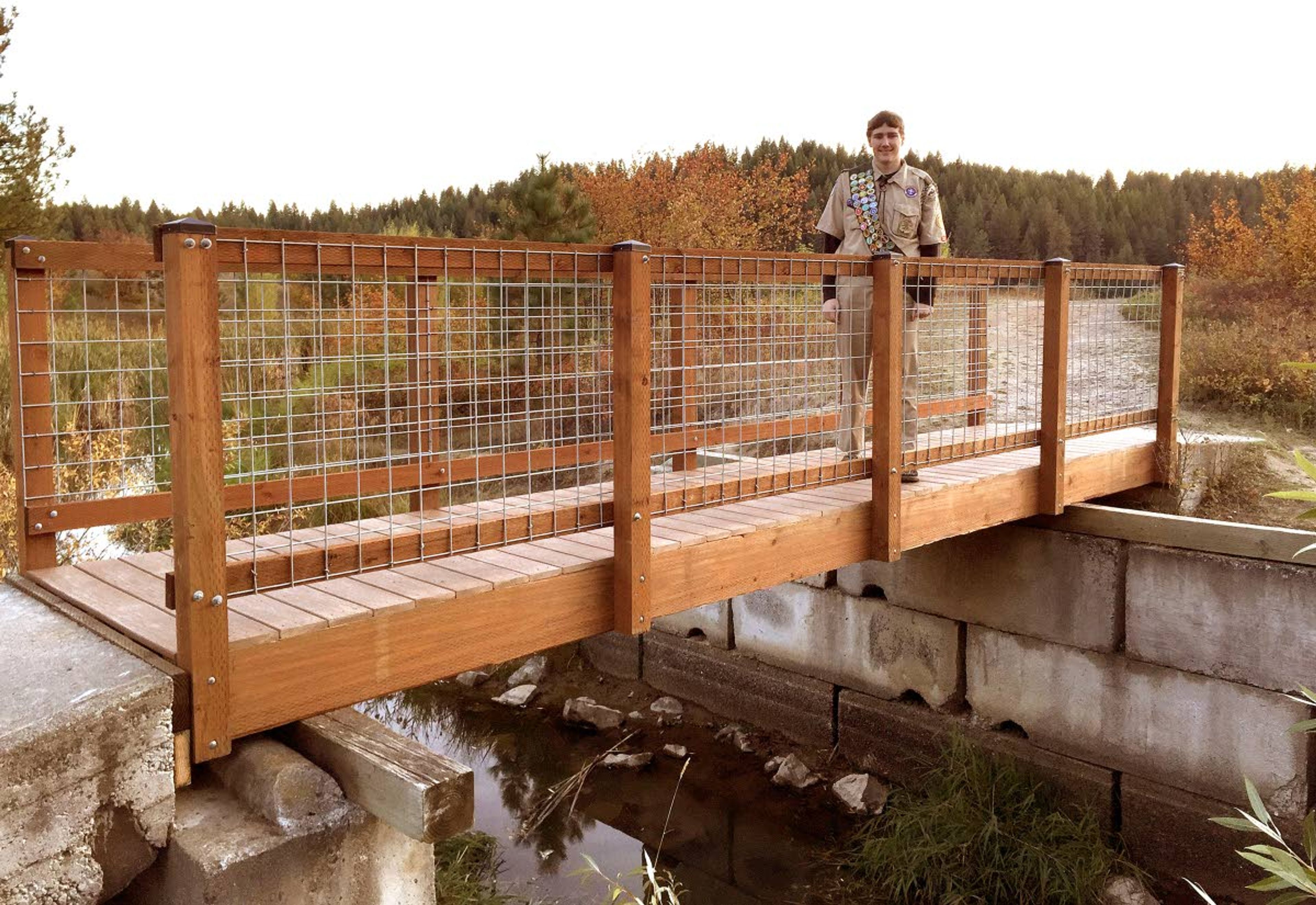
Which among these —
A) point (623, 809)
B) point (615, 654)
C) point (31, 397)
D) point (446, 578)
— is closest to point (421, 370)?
point (446, 578)

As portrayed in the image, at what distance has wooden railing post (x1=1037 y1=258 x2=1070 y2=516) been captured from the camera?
6059mm

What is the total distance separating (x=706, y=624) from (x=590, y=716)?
112 centimetres

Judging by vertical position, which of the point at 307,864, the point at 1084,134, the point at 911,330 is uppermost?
the point at 1084,134

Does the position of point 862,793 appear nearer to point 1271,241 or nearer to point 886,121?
point 886,121

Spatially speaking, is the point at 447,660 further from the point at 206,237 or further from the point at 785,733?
the point at 785,733

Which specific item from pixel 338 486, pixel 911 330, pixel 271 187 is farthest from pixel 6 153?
pixel 911 330

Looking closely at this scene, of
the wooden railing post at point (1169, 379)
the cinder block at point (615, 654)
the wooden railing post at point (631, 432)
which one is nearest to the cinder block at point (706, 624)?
the cinder block at point (615, 654)

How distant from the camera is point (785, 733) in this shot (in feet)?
26.0

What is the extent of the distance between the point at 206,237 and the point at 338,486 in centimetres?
210

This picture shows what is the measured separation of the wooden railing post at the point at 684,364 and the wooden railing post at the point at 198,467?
2.04 m

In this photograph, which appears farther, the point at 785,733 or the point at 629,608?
the point at 785,733

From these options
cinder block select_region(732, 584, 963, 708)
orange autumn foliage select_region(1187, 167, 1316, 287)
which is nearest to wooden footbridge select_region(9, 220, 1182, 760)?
cinder block select_region(732, 584, 963, 708)

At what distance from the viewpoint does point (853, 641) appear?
25.0ft

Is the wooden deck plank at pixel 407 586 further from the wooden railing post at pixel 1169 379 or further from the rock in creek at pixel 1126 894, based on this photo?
the wooden railing post at pixel 1169 379
